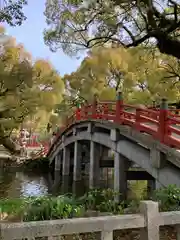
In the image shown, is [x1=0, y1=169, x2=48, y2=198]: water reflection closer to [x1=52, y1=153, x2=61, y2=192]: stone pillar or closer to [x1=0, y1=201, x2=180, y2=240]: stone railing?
[x1=52, y1=153, x2=61, y2=192]: stone pillar

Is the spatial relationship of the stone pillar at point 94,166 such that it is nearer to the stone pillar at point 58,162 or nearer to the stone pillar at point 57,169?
the stone pillar at point 57,169

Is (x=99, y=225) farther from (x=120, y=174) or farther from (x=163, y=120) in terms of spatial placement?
(x=120, y=174)

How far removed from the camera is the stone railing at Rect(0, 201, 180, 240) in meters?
3.89

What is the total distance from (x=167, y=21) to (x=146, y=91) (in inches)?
584

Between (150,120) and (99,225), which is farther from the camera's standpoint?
(150,120)

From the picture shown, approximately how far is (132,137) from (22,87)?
12367 millimetres

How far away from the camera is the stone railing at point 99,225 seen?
12.8 feet

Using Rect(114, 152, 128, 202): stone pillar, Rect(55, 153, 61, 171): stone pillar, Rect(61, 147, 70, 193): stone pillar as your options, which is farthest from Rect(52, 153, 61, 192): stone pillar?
Rect(114, 152, 128, 202): stone pillar

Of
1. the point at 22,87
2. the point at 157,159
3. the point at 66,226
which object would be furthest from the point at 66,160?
the point at 66,226

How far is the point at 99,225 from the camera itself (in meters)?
4.21

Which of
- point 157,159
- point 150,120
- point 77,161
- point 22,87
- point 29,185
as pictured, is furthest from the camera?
point 77,161

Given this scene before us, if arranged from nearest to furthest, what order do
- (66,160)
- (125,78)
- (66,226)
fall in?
(66,226), (66,160), (125,78)

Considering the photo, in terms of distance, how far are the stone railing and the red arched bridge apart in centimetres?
489

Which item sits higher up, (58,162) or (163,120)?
(163,120)
